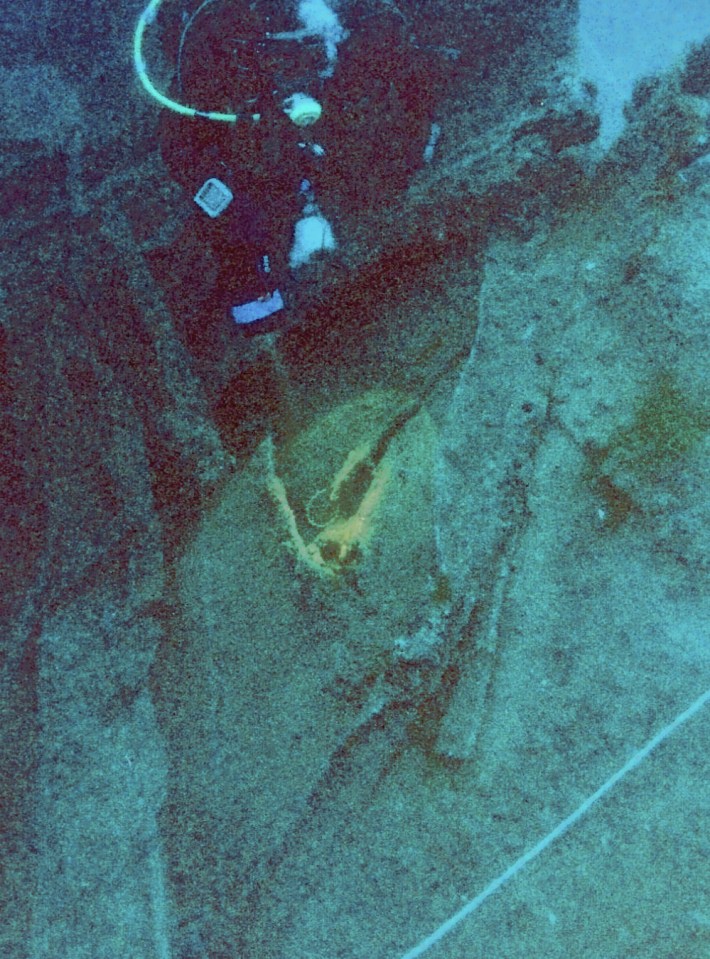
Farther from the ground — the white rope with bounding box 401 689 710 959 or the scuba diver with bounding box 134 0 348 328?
the scuba diver with bounding box 134 0 348 328

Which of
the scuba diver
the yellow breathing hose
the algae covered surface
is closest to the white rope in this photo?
the algae covered surface

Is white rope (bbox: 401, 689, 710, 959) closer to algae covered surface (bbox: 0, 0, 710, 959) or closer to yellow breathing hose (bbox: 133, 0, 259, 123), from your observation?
algae covered surface (bbox: 0, 0, 710, 959)

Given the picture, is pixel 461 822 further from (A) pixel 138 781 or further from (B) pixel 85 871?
(B) pixel 85 871

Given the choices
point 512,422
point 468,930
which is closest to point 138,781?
point 468,930

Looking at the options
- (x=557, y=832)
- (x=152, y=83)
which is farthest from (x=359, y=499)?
(x=152, y=83)

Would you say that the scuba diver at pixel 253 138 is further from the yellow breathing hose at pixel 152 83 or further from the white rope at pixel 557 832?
the white rope at pixel 557 832

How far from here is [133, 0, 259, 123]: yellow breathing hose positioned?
5.50 ft

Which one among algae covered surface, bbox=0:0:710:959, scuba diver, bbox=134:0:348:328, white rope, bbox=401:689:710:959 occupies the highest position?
scuba diver, bbox=134:0:348:328

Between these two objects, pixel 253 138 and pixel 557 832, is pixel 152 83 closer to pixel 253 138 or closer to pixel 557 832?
pixel 253 138

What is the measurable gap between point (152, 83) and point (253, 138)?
1.15ft

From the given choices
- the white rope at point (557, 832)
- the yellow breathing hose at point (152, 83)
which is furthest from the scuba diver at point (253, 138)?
the white rope at point (557, 832)

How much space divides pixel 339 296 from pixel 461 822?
158cm

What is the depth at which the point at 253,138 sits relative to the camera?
1.68 metres

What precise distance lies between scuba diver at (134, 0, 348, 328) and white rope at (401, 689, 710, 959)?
1.68 meters
